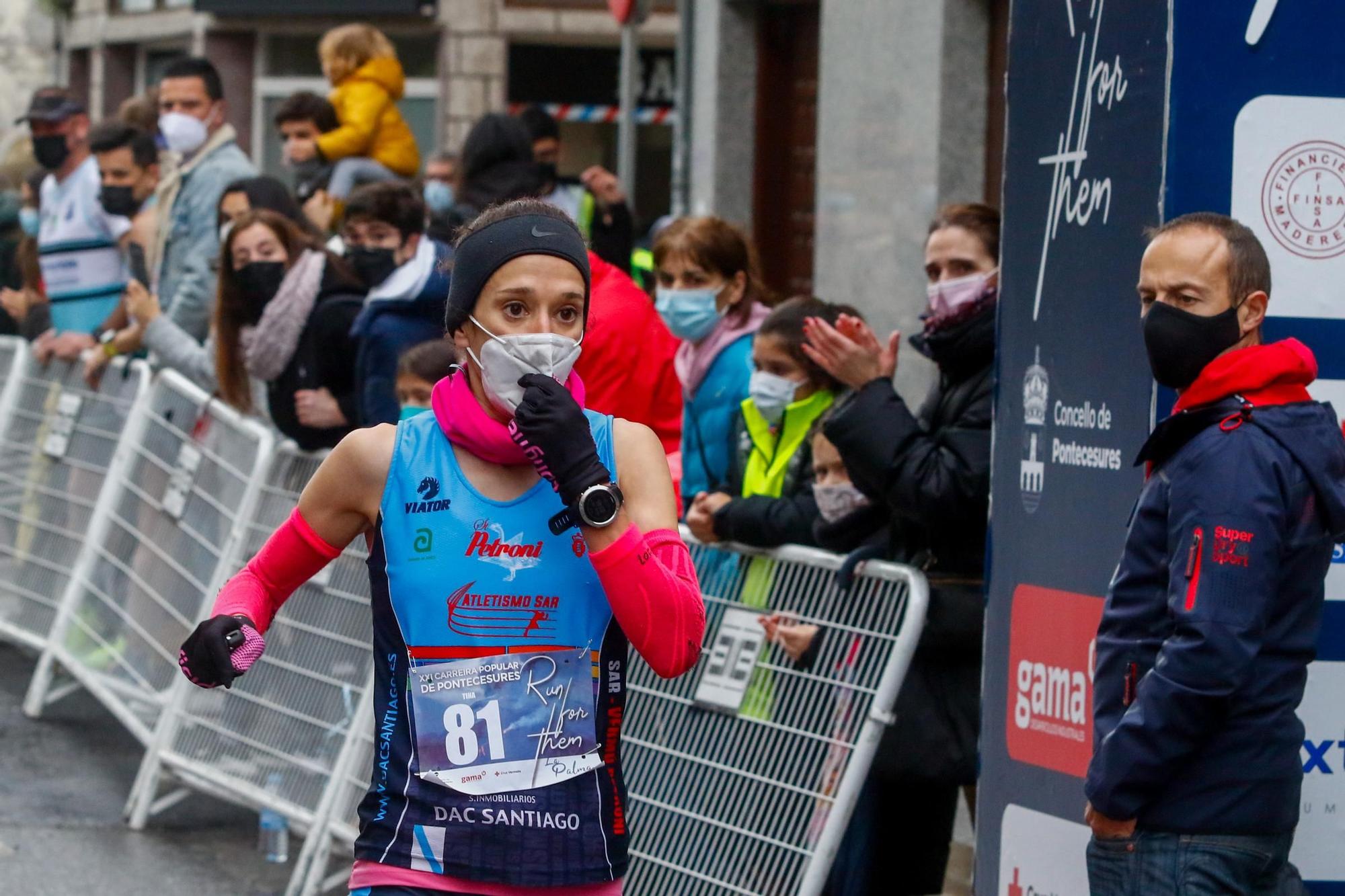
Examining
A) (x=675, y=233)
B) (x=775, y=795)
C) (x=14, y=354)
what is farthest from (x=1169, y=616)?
(x=14, y=354)

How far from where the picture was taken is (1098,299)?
4.67m

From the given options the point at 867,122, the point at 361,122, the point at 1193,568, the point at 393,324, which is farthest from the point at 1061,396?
the point at 361,122

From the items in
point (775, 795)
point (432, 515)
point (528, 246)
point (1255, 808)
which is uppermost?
Result: point (528, 246)

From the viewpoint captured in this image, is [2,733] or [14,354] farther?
[14,354]

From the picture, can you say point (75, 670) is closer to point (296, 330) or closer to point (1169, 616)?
point (296, 330)

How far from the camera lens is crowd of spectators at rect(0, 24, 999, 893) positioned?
17.7 ft

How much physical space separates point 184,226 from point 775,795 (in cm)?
536

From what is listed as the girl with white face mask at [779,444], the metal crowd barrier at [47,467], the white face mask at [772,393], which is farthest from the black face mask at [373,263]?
the white face mask at [772,393]

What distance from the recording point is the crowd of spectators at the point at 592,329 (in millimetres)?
5395

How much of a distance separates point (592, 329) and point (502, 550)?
3.10 metres

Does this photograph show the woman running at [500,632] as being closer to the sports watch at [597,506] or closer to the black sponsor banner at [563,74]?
the sports watch at [597,506]

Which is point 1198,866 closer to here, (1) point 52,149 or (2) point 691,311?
(2) point 691,311

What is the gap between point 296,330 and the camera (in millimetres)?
7750

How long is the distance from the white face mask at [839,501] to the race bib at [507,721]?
7.54ft
